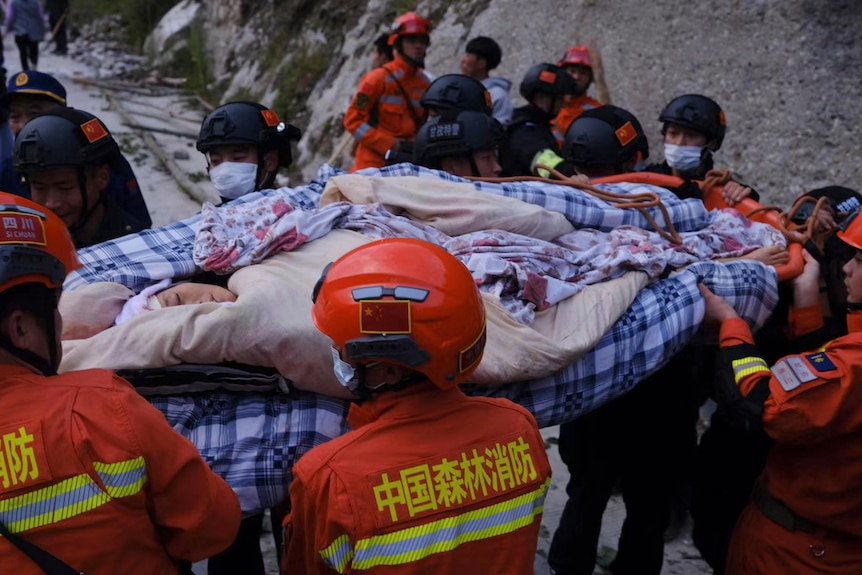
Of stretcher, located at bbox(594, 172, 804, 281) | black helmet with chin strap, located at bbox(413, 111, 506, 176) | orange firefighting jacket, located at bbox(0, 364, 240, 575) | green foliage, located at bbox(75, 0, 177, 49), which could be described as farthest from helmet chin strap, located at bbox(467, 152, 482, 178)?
green foliage, located at bbox(75, 0, 177, 49)

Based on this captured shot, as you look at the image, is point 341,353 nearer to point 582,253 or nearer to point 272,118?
point 582,253

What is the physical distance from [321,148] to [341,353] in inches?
310

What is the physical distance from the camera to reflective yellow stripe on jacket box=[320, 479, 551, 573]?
5.10ft

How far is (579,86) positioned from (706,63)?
950 mm

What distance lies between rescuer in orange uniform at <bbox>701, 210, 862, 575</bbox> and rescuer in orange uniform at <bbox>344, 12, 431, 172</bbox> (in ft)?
13.5

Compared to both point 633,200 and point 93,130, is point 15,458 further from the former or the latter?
point 633,200

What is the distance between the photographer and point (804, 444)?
2252 mm

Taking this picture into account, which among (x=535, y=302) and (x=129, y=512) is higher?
(x=535, y=302)

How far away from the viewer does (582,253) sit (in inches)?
105

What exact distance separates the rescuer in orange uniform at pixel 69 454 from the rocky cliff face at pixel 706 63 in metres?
4.71

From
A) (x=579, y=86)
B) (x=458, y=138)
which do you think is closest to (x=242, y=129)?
(x=458, y=138)

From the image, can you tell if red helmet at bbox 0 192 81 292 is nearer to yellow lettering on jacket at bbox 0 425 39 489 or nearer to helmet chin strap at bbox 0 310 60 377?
helmet chin strap at bbox 0 310 60 377

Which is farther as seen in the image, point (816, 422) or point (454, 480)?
point (816, 422)

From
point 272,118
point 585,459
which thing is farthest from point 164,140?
point 585,459
